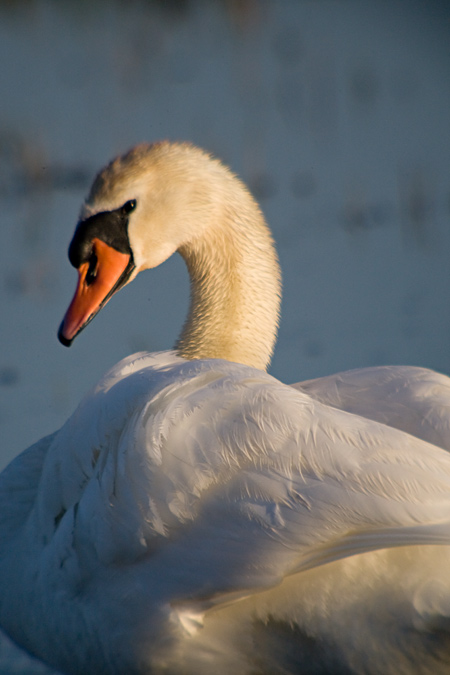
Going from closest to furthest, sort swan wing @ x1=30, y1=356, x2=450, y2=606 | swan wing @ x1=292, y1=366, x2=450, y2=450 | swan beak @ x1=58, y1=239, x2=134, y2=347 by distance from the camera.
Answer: swan wing @ x1=30, y1=356, x2=450, y2=606 → swan wing @ x1=292, y1=366, x2=450, y2=450 → swan beak @ x1=58, y1=239, x2=134, y2=347

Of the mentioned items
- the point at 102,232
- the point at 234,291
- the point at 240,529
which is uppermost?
the point at 102,232

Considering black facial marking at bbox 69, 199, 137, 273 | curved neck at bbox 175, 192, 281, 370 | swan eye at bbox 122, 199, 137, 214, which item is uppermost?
swan eye at bbox 122, 199, 137, 214

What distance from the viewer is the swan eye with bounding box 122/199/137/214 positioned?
225 centimetres

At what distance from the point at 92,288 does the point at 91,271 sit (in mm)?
43

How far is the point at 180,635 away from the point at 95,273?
1.03 meters

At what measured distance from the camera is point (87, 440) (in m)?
1.67

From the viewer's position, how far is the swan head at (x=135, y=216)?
2.23m

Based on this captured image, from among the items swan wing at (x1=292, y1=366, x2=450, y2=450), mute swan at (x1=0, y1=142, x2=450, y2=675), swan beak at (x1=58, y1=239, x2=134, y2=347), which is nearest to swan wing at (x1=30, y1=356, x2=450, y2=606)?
mute swan at (x1=0, y1=142, x2=450, y2=675)

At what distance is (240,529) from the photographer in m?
1.38

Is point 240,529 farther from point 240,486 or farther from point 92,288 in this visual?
point 92,288

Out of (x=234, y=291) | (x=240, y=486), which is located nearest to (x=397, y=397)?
(x=240, y=486)

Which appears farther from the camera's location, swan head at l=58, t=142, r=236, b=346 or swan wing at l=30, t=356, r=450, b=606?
swan head at l=58, t=142, r=236, b=346

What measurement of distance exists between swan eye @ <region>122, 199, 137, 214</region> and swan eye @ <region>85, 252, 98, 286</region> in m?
0.13

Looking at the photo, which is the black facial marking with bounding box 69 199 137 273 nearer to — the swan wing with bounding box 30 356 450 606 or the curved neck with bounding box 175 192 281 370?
the curved neck with bounding box 175 192 281 370
